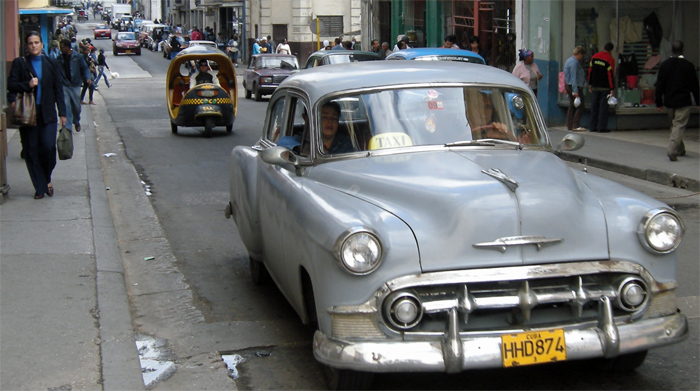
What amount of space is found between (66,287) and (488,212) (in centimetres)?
383

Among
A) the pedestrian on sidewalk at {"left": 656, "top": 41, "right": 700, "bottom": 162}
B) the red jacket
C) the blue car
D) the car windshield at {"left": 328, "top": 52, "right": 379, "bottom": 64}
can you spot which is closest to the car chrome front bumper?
the pedestrian on sidewalk at {"left": 656, "top": 41, "right": 700, "bottom": 162}

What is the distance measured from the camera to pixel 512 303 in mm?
4344

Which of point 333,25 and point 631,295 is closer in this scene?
point 631,295

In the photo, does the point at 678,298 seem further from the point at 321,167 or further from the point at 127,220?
the point at 127,220

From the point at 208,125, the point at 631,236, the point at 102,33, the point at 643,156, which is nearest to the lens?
the point at 631,236

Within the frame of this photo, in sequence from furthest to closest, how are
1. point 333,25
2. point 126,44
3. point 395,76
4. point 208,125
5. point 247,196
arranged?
point 126,44
point 333,25
point 208,125
point 247,196
point 395,76

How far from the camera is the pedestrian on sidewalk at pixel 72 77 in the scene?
18.0 meters

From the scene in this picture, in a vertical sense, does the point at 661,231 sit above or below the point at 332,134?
below

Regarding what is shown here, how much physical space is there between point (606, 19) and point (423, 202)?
15566mm

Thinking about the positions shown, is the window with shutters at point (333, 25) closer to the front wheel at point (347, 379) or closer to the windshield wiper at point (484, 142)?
the windshield wiper at point (484, 142)

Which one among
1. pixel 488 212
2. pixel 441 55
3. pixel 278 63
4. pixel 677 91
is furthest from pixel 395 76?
pixel 278 63

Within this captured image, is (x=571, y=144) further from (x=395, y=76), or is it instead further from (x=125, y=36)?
(x=125, y=36)

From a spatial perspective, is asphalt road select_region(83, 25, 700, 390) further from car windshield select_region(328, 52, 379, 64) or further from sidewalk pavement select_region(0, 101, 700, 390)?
car windshield select_region(328, 52, 379, 64)

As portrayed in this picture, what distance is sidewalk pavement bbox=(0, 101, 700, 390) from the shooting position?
17.0 ft
